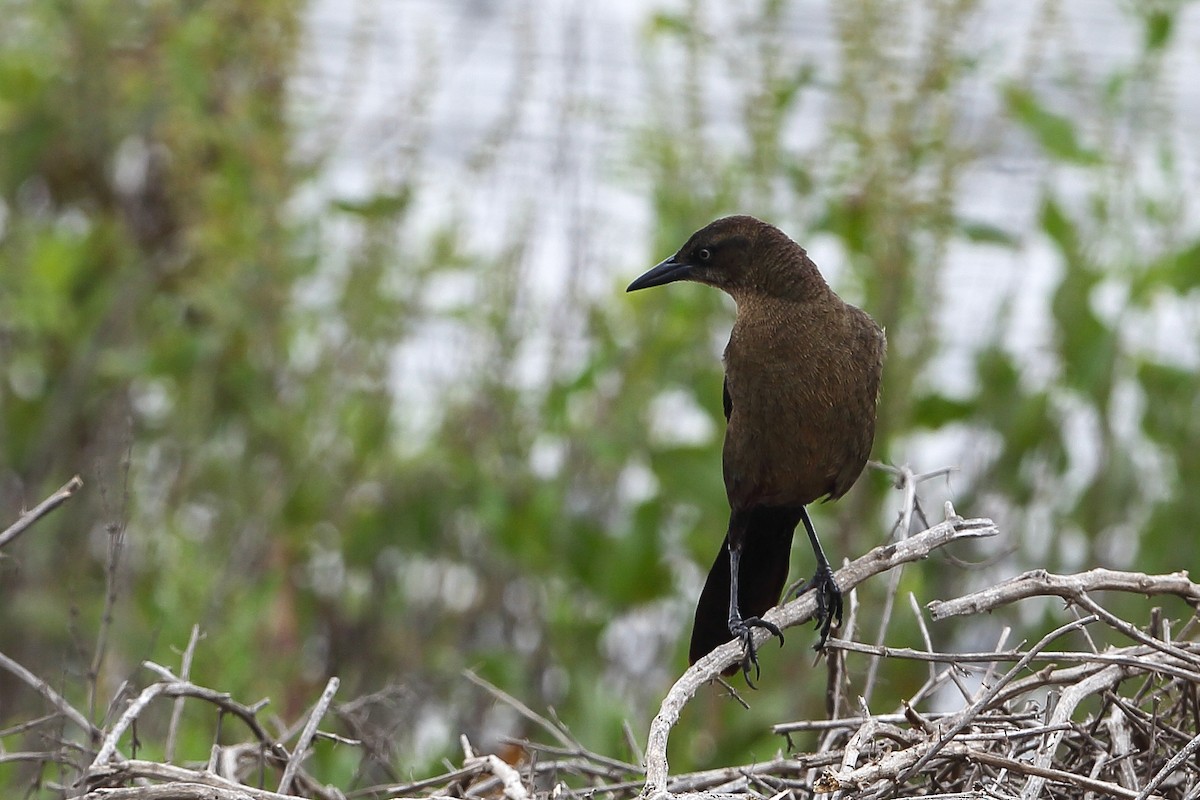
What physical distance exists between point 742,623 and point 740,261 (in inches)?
34.0

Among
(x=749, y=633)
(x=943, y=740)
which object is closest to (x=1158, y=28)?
(x=749, y=633)

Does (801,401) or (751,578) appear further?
(751,578)

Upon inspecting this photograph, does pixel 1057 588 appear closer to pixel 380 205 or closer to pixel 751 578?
pixel 751 578

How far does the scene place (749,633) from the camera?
127 inches

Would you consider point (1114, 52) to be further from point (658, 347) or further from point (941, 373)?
point (658, 347)

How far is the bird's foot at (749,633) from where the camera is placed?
309cm

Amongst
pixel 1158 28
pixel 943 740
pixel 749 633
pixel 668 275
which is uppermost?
pixel 1158 28

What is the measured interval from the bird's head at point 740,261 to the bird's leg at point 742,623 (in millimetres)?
598

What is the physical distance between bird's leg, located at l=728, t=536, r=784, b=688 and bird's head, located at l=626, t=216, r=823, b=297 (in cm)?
60

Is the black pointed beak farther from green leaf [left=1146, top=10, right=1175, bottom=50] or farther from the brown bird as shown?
green leaf [left=1146, top=10, right=1175, bottom=50]

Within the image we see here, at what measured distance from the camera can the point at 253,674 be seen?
5141mm

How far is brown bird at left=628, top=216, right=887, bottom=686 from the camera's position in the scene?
139 inches

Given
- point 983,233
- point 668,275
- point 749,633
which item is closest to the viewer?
point 749,633

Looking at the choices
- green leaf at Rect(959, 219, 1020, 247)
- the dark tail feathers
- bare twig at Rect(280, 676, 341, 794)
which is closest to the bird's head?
the dark tail feathers
